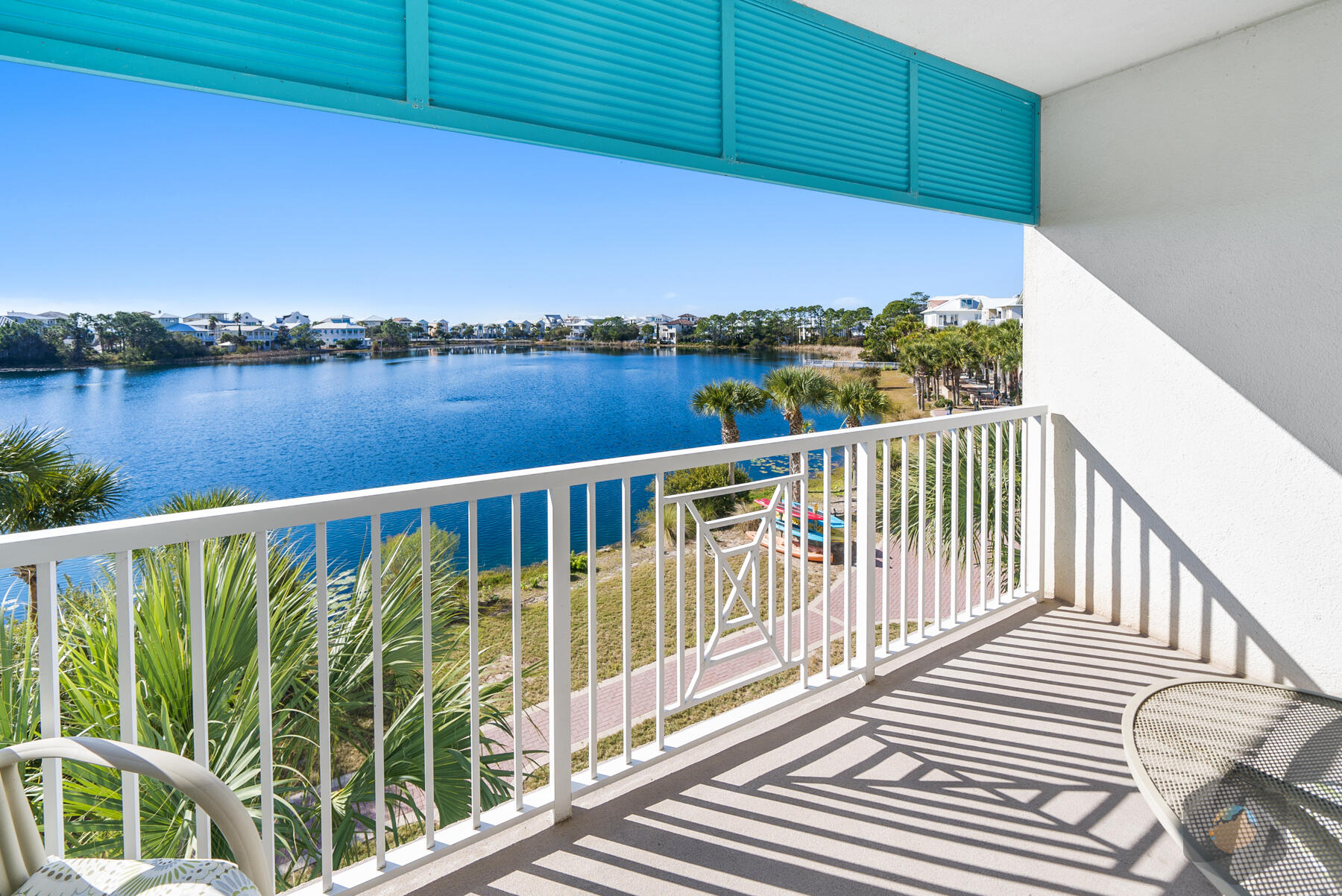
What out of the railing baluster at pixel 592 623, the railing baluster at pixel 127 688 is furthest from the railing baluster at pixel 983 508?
the railing baluster at pixel 127 688

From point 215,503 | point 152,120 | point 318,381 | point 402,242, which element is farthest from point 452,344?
point 215,503

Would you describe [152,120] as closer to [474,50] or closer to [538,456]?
[538,456]

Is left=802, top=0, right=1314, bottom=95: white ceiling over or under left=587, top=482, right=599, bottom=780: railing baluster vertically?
over

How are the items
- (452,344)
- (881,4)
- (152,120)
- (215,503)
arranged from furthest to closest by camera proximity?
(152,120) < (452,344) < (215,503) < (881,4)

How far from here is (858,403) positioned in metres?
20.6

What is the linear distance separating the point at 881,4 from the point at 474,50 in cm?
152

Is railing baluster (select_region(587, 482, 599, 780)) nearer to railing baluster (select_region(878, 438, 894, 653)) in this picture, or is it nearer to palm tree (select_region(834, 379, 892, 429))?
railing baluster (select_region(878, 438, 894, 653))

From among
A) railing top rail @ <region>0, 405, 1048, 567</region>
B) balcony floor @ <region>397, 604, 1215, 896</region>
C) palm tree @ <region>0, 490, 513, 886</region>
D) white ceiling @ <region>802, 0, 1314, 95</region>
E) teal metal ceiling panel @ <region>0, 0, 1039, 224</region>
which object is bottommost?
balcony floor @ <region>397, 604, 1215, 896</region>

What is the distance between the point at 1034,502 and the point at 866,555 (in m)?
1.38

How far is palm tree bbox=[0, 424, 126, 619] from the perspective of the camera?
282 inches

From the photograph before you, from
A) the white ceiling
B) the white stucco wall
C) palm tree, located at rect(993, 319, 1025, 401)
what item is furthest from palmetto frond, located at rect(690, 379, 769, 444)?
the white ceiling

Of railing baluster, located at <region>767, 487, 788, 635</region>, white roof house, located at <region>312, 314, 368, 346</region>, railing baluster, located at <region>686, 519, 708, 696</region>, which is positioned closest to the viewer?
railing baluster, located at <region>686, 519, 708, 696</region>

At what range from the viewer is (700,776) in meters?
2.10

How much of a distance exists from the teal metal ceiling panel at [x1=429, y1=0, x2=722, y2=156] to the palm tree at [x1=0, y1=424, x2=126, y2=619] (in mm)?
6916
